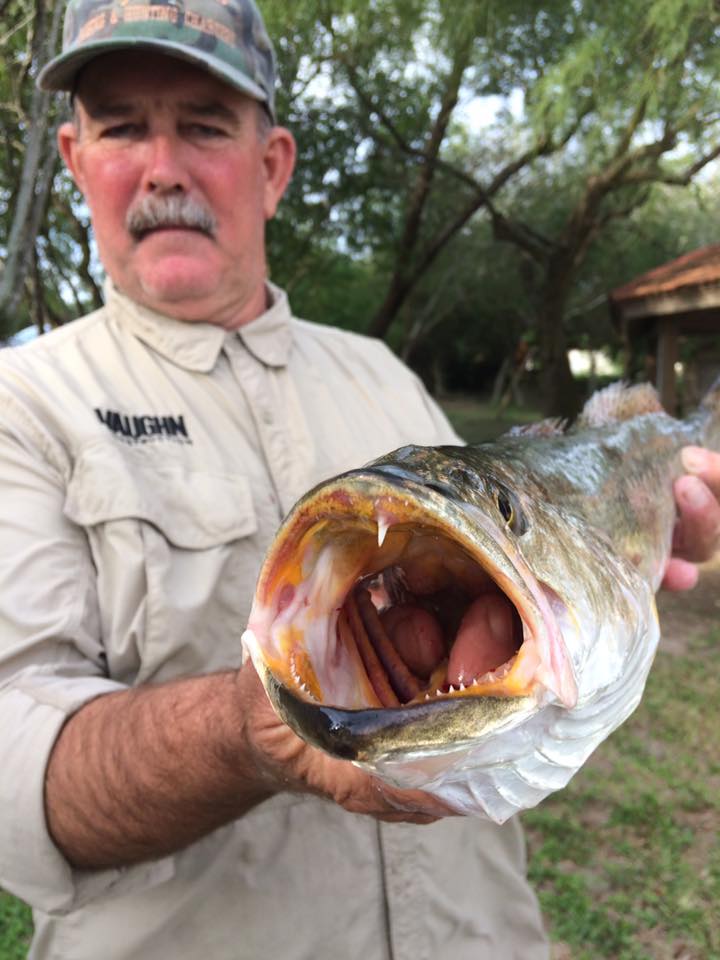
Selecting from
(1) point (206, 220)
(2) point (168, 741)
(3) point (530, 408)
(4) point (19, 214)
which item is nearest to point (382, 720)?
(2) point (168, 741)

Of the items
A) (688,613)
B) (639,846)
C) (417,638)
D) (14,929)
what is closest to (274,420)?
A: (417,638)

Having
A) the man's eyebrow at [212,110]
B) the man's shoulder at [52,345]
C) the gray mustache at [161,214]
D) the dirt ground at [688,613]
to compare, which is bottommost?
the dirt ground at [688,613]

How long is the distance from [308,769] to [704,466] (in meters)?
2.16

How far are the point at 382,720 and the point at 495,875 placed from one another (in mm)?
1640

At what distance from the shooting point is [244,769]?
1459 millimetres

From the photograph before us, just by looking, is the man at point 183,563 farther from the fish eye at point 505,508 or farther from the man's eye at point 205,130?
the fish eye at point 505,508

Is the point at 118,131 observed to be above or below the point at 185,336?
above

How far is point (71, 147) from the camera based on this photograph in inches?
102

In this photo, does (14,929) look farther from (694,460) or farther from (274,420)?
(694,460)

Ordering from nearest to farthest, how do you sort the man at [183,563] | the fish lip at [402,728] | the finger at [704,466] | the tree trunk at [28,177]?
the fish lip at [402,728] < the man at [183,563] < the finger at [704,466] < the tree trunk at [28,177]

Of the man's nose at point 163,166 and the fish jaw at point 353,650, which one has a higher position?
the man's nose at point 163,166

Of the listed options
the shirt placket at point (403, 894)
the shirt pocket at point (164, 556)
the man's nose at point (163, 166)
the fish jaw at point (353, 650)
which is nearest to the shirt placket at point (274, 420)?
the shirt pocket at point (164, 556)

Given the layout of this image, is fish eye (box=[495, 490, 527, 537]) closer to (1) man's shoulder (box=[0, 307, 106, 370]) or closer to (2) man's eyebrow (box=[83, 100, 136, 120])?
(1) man's shoulder (box=[0, 307, 106, 370])

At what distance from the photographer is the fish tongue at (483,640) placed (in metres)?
1.27
